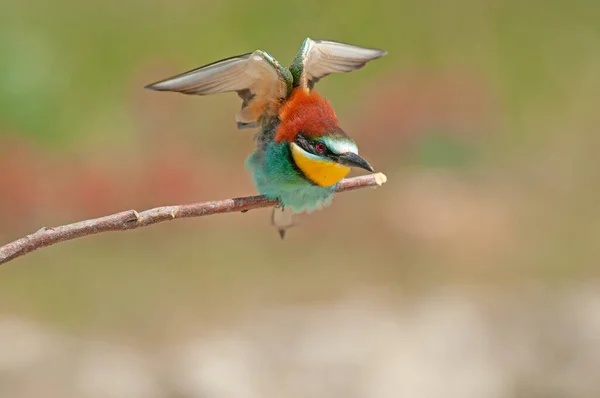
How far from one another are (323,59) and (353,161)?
22 cm

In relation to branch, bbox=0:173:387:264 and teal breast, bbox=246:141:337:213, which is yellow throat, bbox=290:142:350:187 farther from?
branch, bbox=0:173:387:264

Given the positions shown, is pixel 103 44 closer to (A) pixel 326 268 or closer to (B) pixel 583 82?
(A) pixel 326 268

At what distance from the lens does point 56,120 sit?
102 inches

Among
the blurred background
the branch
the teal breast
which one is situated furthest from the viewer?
the blurred background

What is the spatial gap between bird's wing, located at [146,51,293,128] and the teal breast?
0.05 metres

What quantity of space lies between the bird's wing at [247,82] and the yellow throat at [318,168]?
8 centimetres

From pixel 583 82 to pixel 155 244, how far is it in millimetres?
1739

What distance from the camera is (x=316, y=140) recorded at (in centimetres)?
86

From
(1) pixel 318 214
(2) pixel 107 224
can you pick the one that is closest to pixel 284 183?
(2) pixel 107 224

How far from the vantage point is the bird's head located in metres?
0.83

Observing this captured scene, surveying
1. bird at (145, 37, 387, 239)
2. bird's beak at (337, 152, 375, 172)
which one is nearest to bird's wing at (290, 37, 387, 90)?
bird at (145, 37, 387, 239)

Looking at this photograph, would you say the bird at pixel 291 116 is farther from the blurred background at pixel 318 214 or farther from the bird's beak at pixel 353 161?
the blurred background at pixel 318 214

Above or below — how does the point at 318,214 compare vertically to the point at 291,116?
above

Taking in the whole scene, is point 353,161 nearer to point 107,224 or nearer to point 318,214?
point 107,224
